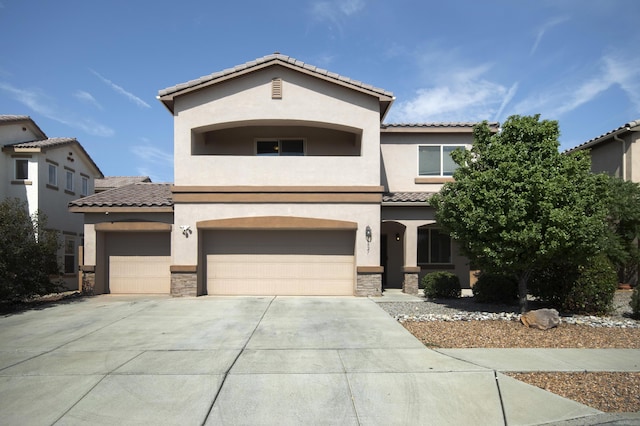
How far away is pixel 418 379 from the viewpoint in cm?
659

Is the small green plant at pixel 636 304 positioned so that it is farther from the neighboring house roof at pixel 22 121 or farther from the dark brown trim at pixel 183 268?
the neighboring house roof at pixel 22 121

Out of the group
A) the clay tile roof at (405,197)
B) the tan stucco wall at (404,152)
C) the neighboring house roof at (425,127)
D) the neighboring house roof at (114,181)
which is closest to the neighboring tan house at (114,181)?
the neighboring house roof at (114,181)

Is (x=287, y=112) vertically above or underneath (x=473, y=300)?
above

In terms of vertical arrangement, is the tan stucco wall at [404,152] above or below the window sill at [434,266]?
above

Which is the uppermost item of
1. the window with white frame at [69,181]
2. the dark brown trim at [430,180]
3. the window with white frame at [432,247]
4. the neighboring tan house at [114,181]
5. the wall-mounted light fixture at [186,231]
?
the neighboring tan house at [114,181]

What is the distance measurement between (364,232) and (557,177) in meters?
6.60

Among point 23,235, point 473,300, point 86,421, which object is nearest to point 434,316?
point 473,300

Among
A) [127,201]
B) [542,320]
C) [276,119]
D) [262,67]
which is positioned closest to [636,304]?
[542,320]

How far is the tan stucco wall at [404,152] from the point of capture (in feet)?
59.7

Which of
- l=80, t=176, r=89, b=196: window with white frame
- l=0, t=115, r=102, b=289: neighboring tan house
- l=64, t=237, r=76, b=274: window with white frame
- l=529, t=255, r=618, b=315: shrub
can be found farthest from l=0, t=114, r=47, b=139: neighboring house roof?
l=529, t=255, r=618, b=315: shrub

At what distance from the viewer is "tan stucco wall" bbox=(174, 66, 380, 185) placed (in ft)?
50.1

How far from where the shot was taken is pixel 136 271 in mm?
16094

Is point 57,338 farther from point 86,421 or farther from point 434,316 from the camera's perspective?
point 434,316

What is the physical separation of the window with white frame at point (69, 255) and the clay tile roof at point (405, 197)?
1581 cm
